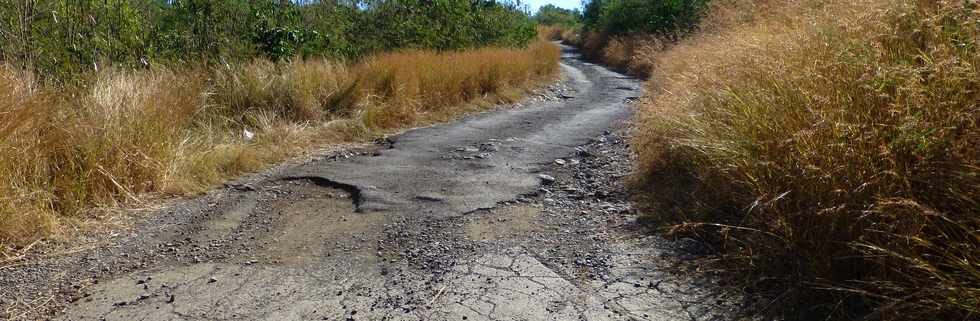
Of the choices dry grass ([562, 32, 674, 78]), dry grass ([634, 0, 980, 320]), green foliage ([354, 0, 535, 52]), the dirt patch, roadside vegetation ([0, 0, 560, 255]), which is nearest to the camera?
dry grass ([634, 0, 980, 320])

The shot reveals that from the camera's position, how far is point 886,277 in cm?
284

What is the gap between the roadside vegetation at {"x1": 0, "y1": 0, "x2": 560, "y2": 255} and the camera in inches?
185

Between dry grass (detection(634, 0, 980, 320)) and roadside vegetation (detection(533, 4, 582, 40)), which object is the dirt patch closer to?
dry grass (detection(634, 0, 980, 320))

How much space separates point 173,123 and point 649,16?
21051 millimetres

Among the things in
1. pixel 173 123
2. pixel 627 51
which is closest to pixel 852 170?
pixel 173 123

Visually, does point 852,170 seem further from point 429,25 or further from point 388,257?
point 429,25

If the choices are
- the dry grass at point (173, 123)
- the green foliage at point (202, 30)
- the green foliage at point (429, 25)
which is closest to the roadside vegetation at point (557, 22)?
the green foliage at point (429, 25)

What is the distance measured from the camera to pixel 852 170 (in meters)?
3.05

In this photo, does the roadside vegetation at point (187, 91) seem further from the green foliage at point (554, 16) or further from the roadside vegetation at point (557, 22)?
the green foliage at point (554, 16)

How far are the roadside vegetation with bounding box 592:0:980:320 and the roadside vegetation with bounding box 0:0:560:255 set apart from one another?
3.62m

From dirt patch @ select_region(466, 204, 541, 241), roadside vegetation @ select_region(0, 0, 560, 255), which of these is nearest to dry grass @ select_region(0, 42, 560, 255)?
roadside vegetation @ select_region(0, 0, 560, 255)

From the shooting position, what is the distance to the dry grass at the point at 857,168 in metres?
2.74

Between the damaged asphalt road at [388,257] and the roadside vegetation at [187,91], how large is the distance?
0.48m

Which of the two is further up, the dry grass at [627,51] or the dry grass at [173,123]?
the dry grass at [173,123]
